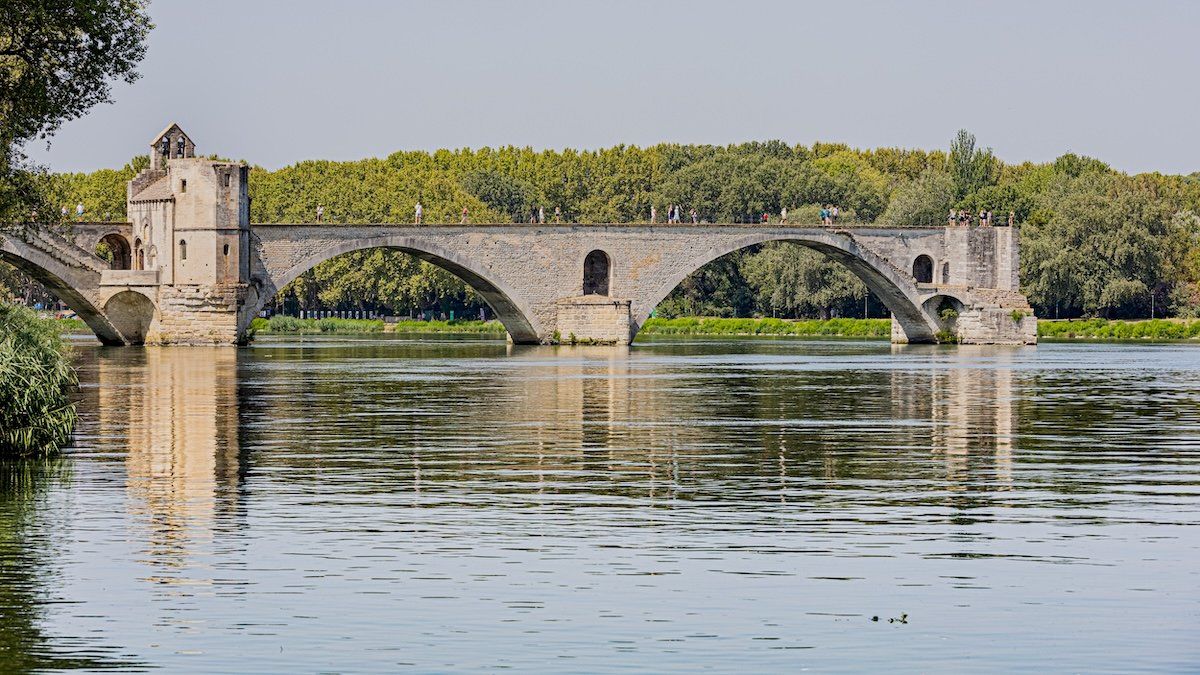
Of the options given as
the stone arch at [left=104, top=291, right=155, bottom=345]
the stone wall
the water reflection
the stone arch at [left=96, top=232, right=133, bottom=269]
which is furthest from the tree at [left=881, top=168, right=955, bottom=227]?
the water reflection

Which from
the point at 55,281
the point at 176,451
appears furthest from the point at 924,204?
the point at 176,451

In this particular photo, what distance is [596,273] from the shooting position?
76125mm

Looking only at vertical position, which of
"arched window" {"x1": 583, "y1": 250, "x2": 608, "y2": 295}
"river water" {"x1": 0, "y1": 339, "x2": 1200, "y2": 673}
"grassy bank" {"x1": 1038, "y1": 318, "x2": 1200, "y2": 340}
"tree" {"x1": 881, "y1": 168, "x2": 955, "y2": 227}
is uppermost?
"tree" {"x1": 881, "y1": 168, "x2": 955, "y2": 227}

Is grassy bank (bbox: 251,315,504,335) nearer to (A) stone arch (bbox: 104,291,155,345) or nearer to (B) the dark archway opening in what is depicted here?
(B) the dark archway opening

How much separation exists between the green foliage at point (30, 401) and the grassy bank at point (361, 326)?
74.1m

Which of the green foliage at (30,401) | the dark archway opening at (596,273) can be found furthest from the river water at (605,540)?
the dark archway opening at (596,273)

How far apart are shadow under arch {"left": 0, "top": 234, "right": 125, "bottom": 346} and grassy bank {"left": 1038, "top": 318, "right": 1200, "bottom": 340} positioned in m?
44.3

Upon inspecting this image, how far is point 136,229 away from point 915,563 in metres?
59.0

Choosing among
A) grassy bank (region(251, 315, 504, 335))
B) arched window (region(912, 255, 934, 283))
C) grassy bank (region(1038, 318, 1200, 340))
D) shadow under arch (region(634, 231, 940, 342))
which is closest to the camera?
shadow under arch (region(634, 231, 940, 342))

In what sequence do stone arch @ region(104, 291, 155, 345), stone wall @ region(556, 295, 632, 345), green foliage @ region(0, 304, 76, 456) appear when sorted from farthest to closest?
stone wall @ region(556, 295, 632, 345)
stone arch @ region(104, 291, 155, 345)
green foliage @ region(0, 304, 76, 456)

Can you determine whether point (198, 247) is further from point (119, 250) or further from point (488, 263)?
point (488, 263)

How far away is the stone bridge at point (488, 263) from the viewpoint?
66.9 metres

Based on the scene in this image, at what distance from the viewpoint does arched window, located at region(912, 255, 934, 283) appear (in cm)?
8369

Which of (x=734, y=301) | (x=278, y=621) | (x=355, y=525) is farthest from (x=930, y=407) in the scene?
(x=734, y=301)
